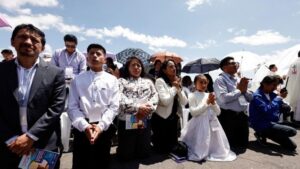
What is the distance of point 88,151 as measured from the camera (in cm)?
348

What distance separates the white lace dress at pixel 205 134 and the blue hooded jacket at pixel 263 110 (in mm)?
1215

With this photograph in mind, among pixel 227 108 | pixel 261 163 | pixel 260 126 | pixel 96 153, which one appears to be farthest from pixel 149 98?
pixel 260 126

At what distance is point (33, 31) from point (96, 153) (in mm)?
1874

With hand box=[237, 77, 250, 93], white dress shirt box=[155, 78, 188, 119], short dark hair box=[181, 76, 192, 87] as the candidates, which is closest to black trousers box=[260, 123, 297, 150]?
hand box=[237, 77, 250, 93]

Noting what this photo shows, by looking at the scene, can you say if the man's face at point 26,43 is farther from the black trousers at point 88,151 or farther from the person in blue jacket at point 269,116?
the person in blue jacket at point 269,116

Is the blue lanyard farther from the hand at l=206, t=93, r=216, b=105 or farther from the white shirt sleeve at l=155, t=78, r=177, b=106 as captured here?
the hand at l=206, t=93, r=216, b=105

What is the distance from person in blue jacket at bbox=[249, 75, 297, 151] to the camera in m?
5.41

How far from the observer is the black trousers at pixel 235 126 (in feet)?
18.3

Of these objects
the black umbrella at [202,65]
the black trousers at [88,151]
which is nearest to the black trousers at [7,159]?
the black trousers at [88,151]

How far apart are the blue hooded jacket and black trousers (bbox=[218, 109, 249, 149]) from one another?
0.89 feet

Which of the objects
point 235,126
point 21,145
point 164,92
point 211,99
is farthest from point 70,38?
point 235,126

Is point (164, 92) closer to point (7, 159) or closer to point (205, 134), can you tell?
point (205, 134)

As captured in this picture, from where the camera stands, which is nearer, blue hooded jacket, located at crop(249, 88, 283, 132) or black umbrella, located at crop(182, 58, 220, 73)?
blue hooded jacket, located at crop(249, 88, 283, 132)

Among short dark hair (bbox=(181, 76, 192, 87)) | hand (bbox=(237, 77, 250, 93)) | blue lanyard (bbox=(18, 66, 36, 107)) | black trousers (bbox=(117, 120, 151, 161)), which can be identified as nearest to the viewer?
blue lanyard (bbox=(18, 66, 36, 107))
